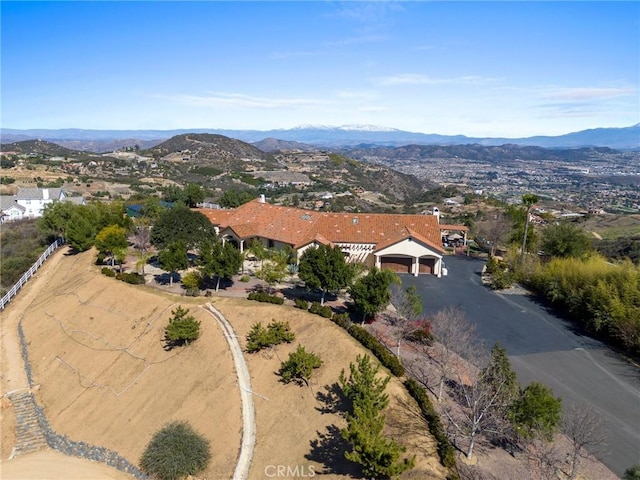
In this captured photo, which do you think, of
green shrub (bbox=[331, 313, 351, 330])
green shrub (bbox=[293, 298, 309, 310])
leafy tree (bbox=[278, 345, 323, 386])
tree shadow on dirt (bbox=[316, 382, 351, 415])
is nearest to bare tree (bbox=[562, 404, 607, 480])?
tree shadow on dirt (bbox=[316, 382, 351, 415])

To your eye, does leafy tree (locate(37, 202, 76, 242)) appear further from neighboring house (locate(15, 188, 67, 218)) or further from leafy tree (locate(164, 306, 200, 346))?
neighboring house (locate(15, 188, 67, 218))

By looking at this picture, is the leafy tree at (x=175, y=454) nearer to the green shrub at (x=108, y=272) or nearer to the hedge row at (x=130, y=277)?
the hedge row at (x=130, y=277)

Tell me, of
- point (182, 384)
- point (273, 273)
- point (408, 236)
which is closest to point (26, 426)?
point (182, 384)

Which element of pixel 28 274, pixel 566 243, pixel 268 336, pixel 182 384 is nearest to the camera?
pixel 182 384

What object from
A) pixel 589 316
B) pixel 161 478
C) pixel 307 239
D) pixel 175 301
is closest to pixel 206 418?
pixel 161 478

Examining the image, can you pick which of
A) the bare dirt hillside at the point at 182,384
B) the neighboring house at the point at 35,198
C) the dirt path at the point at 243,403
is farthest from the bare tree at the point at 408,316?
the neighboring house at the point at 35,198

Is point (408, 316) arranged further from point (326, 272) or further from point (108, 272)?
point (108, 272)

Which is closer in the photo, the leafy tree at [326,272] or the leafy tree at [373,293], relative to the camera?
the leafy tree at [373,293]
